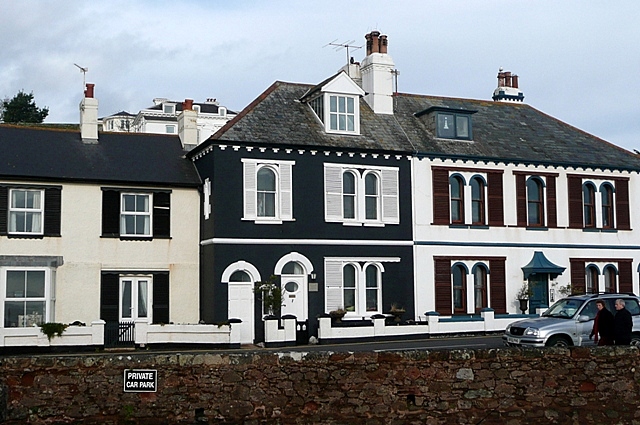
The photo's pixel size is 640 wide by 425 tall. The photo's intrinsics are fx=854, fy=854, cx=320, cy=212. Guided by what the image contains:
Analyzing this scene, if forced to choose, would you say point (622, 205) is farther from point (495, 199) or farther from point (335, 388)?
point (335, 388)

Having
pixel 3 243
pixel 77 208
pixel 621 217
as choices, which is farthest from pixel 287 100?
pixel 621 217

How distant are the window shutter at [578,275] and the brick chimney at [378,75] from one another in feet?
32.5

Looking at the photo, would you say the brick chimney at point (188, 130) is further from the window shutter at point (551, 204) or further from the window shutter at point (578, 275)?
the window shutter at point (578, 275)

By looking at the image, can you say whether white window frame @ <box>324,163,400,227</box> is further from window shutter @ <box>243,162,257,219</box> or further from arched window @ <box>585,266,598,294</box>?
arched window @ <box>585,266,598,294</box>

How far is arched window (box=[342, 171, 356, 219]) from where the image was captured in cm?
3175

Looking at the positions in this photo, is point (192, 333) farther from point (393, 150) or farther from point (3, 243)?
point (393, 150)

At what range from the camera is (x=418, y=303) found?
32.3m

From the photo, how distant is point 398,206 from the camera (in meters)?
32.3

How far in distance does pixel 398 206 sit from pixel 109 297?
11.1m

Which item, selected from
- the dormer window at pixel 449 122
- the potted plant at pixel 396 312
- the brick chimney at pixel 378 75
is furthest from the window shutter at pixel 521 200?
the potted plant at pixel 396 312

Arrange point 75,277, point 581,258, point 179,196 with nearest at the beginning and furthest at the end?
1. point 75,277
2. point 179,196
3. point 581,258

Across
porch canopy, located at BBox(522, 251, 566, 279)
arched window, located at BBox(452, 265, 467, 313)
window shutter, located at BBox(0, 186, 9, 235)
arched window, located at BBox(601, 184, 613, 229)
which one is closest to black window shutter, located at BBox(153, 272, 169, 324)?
window shutter, located at BBox(0, 186, 9, 235)

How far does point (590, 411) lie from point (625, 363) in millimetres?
1094

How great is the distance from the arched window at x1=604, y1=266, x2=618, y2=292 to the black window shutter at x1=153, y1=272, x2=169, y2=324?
18.4 metres
